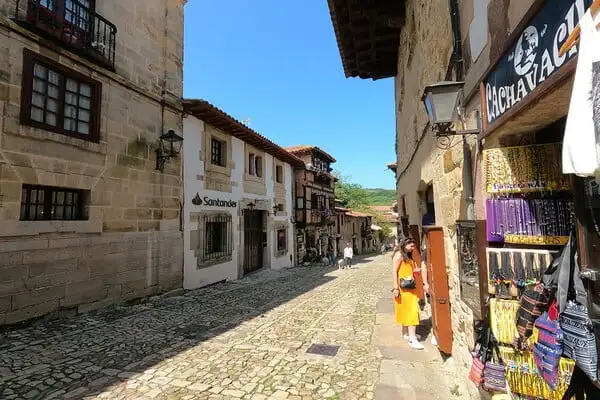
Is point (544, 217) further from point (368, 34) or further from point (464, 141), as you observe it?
point (368, 34)

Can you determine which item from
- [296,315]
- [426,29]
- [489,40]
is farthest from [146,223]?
[489,40]

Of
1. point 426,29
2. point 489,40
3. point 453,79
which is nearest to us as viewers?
point 489,40

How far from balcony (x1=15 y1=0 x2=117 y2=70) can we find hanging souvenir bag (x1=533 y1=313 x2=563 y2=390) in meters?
8.18

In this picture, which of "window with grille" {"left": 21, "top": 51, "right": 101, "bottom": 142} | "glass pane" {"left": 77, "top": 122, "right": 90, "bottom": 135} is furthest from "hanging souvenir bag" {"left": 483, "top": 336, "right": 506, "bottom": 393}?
"glass pane" {"left": 77, "top": 122, "right": 90, "bottom": 135}

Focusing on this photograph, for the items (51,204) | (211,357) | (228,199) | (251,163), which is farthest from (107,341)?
(251,163)

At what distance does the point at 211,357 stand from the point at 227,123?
891 cm

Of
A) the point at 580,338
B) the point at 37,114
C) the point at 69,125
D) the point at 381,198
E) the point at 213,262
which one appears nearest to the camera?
the point at 580,338

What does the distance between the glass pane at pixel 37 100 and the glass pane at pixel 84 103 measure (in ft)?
2.55

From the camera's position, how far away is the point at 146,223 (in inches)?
324

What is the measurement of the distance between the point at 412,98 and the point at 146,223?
6.93m

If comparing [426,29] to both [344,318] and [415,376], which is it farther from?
[344,318]

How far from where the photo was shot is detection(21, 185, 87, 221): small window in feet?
19.2

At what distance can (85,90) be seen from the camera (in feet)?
22.7

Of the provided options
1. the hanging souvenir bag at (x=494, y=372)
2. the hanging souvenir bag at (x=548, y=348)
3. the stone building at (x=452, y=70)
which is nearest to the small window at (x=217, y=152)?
the stone building at (x=452, y=70)
